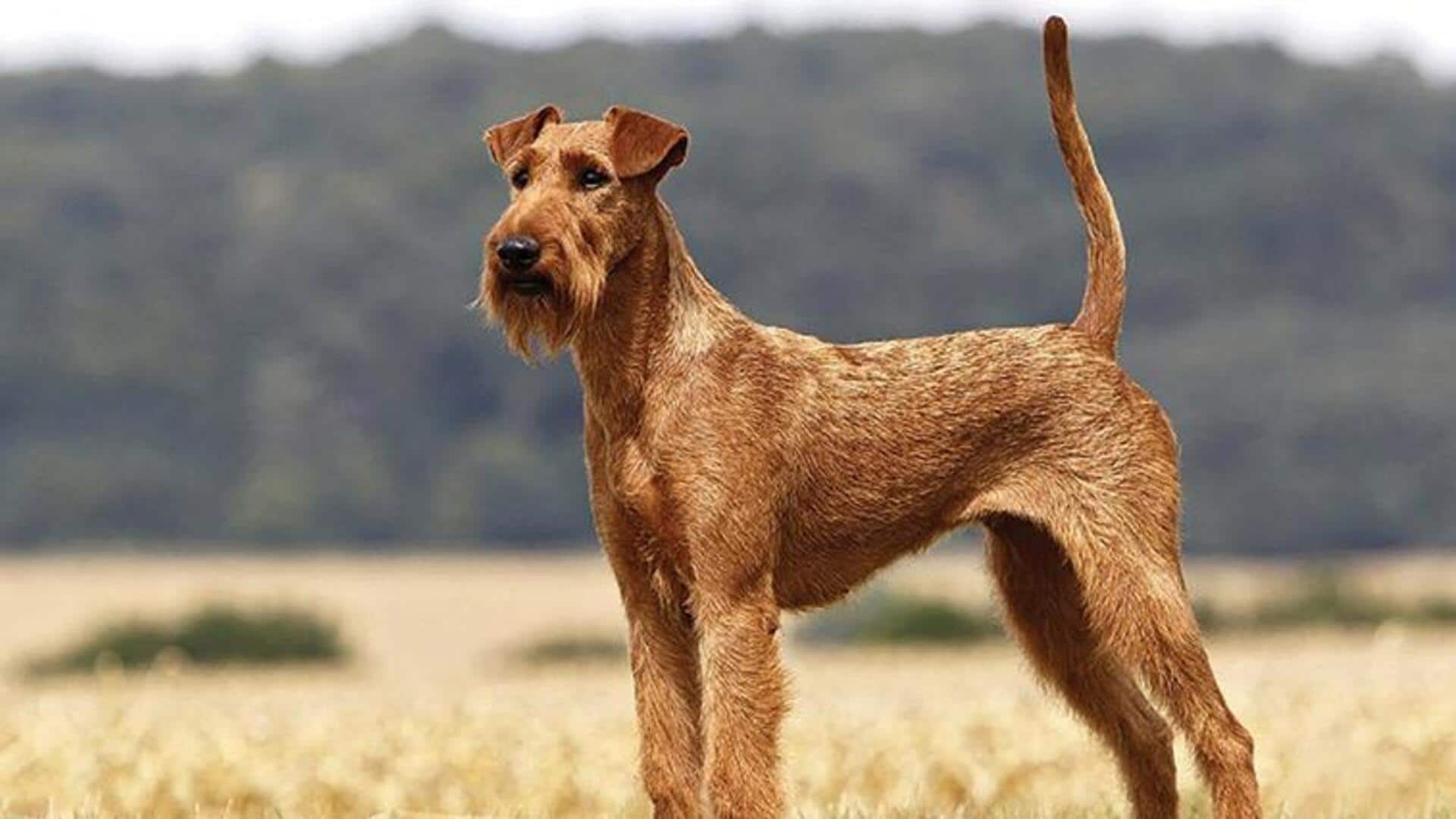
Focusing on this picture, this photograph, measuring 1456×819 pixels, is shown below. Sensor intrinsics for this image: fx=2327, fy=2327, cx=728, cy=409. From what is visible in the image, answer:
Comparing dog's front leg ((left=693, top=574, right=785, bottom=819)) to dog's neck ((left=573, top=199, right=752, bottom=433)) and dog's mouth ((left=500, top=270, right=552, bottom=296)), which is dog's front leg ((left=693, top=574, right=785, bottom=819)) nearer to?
dog's neck ((left=573, top=199, right=752, bottom=433))

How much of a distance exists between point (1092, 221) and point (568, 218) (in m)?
2.22

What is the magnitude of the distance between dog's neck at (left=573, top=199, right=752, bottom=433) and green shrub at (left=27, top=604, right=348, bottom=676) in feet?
91.6

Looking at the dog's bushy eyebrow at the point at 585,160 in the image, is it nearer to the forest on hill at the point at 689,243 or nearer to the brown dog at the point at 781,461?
the brown dog at the point at 781,461

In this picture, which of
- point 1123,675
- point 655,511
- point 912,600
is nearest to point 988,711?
point 1123,675

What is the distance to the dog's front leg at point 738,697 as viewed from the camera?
7316 millimetres

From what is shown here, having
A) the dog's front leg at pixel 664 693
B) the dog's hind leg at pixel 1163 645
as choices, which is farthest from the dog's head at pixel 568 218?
the dog's hind leg at pixel 1163 645

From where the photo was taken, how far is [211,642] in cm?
3581

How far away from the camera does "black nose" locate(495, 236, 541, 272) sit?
700 cm

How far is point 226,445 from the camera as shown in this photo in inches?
3450

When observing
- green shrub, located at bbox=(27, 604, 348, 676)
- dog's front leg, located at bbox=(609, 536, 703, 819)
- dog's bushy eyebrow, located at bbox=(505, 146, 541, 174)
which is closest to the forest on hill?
green shrub, located at bbox=(27, 604, 348, 676)

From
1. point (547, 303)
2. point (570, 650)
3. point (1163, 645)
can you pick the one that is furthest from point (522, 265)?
point (570, 650)

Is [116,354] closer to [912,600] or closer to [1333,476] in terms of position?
[1333,476]

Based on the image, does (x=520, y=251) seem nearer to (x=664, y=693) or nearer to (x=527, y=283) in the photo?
(x=527, y=283)

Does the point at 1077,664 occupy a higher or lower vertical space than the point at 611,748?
higher
